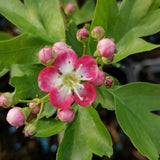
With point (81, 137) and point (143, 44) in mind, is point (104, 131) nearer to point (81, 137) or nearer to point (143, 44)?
point (81, 137)

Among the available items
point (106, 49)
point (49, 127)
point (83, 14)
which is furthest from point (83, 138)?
point (83, 14)

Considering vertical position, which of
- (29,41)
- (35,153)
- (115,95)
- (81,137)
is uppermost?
(29,41)

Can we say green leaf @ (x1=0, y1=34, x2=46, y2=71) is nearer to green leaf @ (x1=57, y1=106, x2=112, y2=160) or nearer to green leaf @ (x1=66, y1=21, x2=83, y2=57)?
green leaf @ (x1=66, y1=21, x2=83, y2=57)

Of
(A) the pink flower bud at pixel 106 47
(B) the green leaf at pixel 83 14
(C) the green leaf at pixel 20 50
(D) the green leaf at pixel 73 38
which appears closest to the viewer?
(A) the pink flower bud at pixel 106 47

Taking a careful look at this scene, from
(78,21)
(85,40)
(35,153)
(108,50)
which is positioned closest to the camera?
(108,50)

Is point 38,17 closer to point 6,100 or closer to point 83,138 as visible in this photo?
point 6,100

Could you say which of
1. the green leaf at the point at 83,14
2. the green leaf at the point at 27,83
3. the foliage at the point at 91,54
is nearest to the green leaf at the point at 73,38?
the foliage at the point at 91,54

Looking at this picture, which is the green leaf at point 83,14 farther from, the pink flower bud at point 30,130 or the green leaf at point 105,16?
the pink flower bud at point 30,130

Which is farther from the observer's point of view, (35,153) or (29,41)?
(35,153)

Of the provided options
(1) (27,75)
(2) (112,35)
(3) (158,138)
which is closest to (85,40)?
(2) (112,35)
